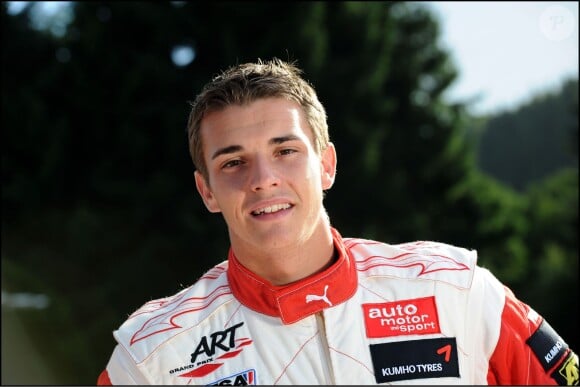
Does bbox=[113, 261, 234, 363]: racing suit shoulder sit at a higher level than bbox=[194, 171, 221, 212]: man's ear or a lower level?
lower

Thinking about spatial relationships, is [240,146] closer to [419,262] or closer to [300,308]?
[300,308]

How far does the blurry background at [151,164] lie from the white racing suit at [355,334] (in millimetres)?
7455

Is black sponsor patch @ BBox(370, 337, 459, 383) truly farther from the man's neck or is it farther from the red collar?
the man's neck

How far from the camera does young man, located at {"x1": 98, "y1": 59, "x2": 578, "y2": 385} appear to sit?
5.74 feet

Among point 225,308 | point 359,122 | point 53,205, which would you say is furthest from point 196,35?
point 225,308

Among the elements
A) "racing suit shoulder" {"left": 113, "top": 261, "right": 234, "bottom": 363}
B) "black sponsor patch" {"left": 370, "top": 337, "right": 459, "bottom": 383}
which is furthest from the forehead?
"black sponsor patch" {"left": 370, "top": 337, "right": 459, "bottom": 383}

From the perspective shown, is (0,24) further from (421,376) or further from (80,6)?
(421,376)

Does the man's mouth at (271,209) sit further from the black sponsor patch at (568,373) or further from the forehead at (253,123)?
the black sponsor patch at (568,373)

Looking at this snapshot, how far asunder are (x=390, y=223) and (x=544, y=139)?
985 cm

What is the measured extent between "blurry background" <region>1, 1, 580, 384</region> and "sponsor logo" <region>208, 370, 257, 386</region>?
7.52 meters

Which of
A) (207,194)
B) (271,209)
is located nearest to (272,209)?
(271,209)

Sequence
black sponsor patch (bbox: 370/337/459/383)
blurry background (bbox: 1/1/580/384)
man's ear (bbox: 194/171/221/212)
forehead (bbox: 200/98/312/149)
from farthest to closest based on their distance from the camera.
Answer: blurry background (bbox: 1/1/580/384) → man's ear (bbox: 194/171/221/212) → forehead (bbox: 200/98/312/149) → black sponsor patch (bbox: 370/337/459/383)

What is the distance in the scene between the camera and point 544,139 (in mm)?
18312

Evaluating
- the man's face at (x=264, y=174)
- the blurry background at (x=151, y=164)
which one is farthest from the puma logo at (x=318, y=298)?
the blurry background at (x=151, y=164)
